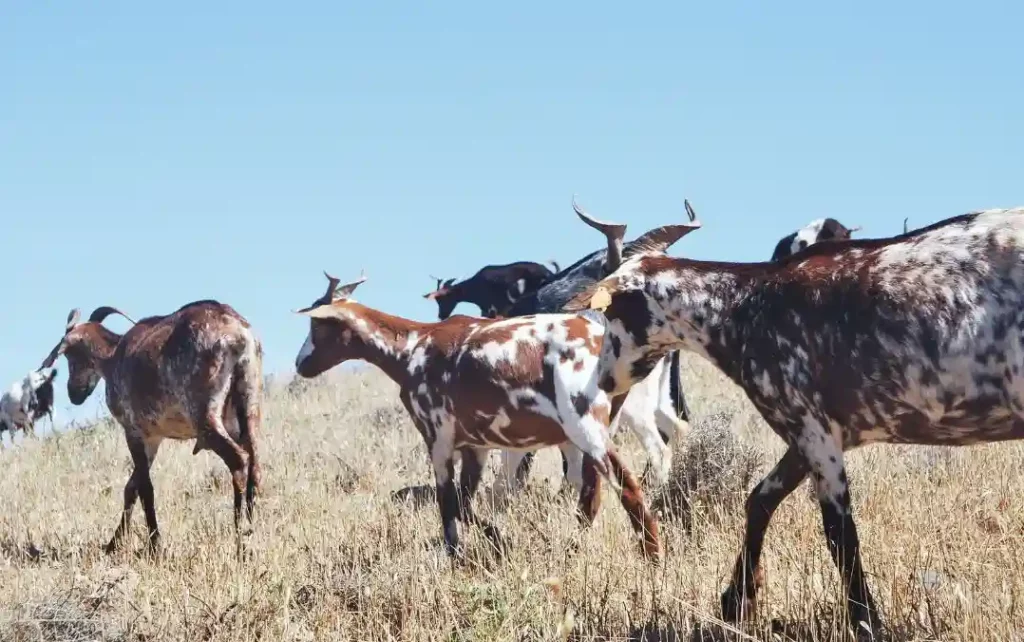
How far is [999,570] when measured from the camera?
6789mm

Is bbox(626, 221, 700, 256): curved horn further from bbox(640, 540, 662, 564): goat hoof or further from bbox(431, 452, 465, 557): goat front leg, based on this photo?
bbox(431, 452, 465, 557): goat front leg

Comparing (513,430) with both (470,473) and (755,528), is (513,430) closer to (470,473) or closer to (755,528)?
(470,473)

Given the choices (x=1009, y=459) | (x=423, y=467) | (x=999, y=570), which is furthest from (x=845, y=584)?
(x=423, y=467)

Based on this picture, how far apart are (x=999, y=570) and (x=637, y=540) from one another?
105 inches

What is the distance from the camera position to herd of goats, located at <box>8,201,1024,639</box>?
613cm

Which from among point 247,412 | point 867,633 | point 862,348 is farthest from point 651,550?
point 247,412

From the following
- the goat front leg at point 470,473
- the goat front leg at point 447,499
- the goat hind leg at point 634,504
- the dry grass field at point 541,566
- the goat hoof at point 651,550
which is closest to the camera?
the dry grass field at point 541,566

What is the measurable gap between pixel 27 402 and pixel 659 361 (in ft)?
71.5

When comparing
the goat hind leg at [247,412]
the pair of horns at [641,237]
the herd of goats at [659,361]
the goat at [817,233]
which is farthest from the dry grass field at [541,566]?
the goat at [817,233]

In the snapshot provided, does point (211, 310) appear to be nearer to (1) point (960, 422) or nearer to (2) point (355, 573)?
(2) point (355, 573)

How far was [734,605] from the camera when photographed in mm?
6930

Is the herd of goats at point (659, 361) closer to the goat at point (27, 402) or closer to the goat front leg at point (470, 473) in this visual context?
the goat front leg at point (470, 473)

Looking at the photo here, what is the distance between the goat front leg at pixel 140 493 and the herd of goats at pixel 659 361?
0.02 metres

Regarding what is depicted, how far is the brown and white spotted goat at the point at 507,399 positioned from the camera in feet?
31.3
